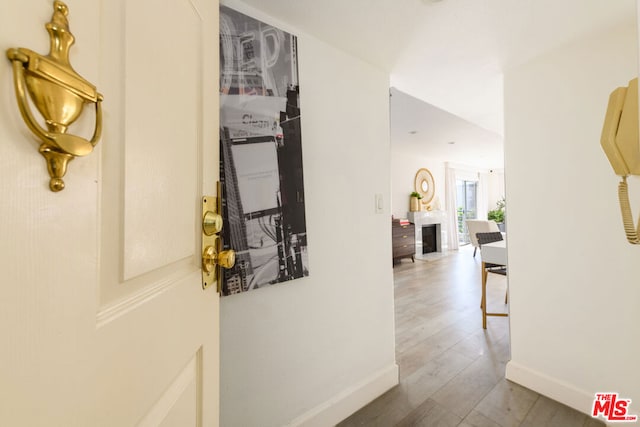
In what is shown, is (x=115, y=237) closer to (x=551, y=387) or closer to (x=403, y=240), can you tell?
(x=551, y=387)

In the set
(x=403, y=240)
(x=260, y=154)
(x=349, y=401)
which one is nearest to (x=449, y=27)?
(x=260, y=154)

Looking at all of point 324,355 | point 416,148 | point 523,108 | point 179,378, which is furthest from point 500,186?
point 179,378

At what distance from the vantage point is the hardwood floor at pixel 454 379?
1438 millimetres

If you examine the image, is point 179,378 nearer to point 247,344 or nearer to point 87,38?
point 87,38

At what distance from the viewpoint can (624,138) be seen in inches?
→ 35.7

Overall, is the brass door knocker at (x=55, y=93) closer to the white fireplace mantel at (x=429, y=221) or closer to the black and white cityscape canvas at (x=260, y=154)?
the black and white cityscape canvas at (x=260, y=154)

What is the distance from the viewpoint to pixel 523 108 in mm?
1708

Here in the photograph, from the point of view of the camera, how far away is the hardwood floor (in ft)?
4.72

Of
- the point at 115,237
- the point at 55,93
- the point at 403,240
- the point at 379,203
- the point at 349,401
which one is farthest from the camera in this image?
the point at 403,240

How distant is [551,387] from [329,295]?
1.51 metres

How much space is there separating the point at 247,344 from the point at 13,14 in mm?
1216

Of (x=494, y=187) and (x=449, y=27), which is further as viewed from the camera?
(x=494, y=187)

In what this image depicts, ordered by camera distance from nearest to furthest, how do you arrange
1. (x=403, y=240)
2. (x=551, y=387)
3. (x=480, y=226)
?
1. (x=551, y=387)
2. (x=403, y=240)
3. (x=480, y=226)

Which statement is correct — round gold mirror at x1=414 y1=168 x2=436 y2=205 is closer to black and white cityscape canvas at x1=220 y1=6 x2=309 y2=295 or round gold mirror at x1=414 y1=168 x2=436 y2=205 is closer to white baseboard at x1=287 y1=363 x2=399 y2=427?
white baseboard at x1=287 y1=363 x2=399 y2=427
